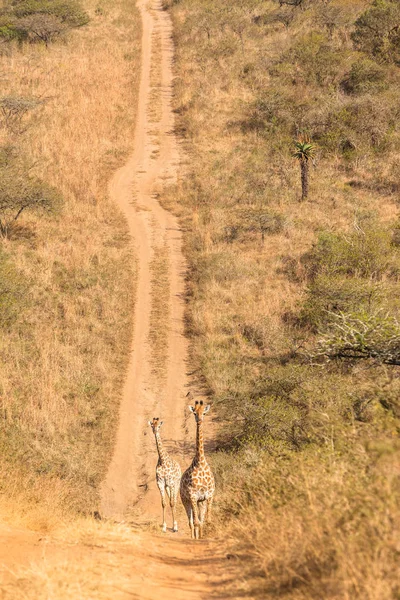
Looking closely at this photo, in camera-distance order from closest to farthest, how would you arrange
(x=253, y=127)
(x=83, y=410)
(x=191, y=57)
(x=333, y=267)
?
(x=83, y=410), (x=333, y=267), (x=253, y=127), (x=191, y=57)

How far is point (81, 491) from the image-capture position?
11375 millimetres

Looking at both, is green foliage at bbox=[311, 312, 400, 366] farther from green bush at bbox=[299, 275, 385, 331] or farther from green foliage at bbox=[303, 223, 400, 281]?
green foliage at bbox=[303, 223, 400, 281]

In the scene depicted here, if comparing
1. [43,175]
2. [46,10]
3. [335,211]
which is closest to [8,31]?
[46,10]

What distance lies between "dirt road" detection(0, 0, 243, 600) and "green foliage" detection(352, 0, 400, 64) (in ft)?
42.5

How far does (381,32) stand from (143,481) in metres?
32.2

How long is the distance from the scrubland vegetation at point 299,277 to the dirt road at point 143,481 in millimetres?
646

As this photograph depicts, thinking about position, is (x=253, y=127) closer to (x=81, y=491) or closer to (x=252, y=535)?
(x=81, y=491)

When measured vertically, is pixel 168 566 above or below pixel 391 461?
below

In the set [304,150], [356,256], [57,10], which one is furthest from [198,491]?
[57,10]

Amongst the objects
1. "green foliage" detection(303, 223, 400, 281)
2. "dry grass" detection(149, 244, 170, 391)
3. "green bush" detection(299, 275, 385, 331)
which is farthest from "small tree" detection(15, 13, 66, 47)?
"green bush" detection(299, 275, 385, 331)

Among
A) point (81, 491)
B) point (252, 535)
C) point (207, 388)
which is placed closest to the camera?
point (252, 535)

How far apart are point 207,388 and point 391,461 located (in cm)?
1004

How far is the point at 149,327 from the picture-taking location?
58.3 ft

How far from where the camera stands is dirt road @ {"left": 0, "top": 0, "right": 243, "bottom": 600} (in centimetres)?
591
